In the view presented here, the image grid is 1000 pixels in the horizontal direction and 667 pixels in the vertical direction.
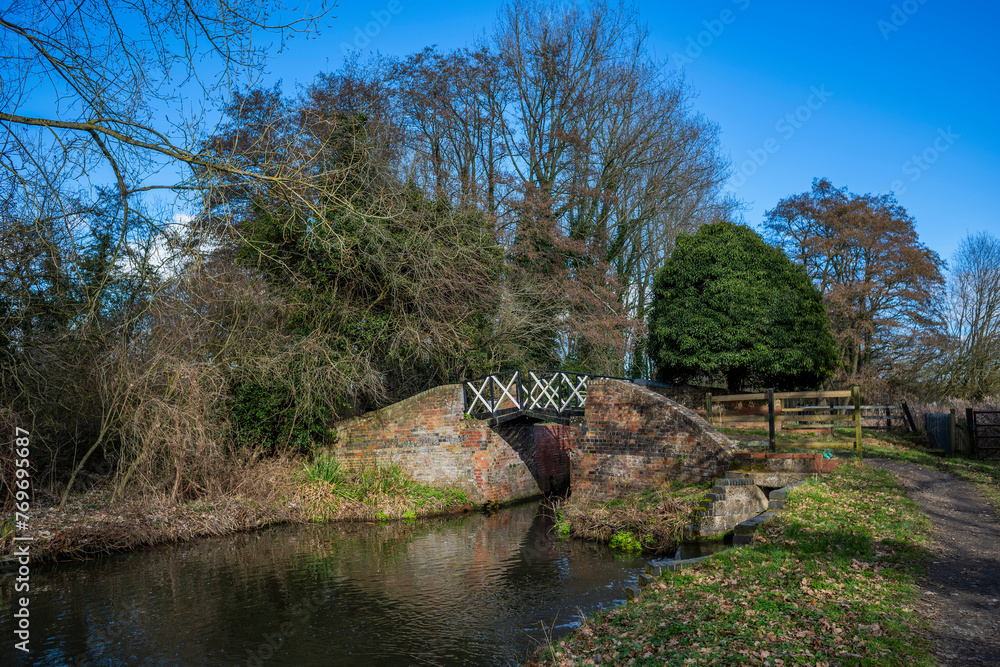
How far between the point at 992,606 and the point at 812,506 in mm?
3786

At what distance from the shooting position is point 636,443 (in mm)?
13062

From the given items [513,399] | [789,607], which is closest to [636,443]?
[513,399]

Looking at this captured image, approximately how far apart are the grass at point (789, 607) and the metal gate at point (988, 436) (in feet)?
31.0

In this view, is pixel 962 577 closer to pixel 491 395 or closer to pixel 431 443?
pixel 491 395

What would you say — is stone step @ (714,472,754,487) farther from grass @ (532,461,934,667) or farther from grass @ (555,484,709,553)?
grass @ (532,461,934,667)

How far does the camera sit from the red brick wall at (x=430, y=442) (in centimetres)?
1561

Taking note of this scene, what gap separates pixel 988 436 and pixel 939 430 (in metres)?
1.01

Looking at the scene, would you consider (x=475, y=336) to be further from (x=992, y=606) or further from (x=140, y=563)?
(x=992, y=606)

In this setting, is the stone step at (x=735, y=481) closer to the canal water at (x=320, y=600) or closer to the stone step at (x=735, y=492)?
the stone step at (x=735, y=492)

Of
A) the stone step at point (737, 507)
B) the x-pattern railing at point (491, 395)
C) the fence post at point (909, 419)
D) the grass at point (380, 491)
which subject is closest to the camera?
the stone step at point (737, 507)

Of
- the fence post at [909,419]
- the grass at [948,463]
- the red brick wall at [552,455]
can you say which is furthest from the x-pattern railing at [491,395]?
→ the fence post at [909,419]

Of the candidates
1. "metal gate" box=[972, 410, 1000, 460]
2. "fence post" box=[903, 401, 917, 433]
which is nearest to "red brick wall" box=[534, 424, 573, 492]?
"fence post" box=[903, 401, 917, 433]

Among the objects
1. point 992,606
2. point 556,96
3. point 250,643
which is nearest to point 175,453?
point 250,643

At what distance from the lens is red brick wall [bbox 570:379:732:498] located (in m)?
12.3
